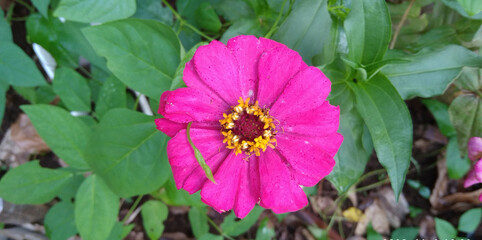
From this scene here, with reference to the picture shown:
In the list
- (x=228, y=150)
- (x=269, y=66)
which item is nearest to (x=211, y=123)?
(x=228, y=150)

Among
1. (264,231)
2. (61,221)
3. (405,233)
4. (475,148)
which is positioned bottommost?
(405,233)

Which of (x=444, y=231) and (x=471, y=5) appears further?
(x=444, y=231)

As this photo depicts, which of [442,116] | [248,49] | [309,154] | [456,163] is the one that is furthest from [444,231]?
[248,49]

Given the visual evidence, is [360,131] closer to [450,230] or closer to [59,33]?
[450,230]

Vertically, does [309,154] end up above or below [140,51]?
below

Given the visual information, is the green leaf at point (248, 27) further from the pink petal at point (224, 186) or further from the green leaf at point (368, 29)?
the pink petal at point (224, 186)

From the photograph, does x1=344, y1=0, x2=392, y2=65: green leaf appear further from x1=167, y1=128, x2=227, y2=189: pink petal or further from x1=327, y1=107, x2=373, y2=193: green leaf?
x1=167, y1=128, x2=227, y2=189: pink petal

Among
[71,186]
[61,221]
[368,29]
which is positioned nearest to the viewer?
[368,29]

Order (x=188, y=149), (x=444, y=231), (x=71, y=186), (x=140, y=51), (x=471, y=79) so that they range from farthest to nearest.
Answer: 1. (x=444, y=231)
2. (x=71, y=186)
3. (x=471, y=79)
4. (x=140, y=51)
5. (x=188, y=149)

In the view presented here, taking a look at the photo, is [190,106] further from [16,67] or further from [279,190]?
[16,67]
